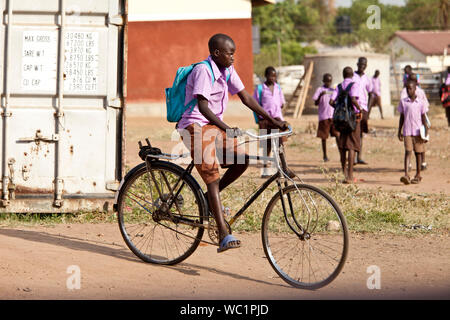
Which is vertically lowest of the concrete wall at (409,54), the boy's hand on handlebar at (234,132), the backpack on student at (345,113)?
the boy's hand on handlebar at (234,132)

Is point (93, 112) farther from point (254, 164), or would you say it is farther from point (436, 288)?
point (254, 164)

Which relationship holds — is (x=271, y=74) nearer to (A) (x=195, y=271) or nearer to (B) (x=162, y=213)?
(B) (x=162, y=213)

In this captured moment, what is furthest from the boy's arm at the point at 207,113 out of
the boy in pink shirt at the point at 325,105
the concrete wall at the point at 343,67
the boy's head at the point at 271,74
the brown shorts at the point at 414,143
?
the concrete wall at the point at 343,67

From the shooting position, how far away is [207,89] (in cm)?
548

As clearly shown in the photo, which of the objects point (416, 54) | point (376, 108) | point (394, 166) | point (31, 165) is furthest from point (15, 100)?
point (416, 54)

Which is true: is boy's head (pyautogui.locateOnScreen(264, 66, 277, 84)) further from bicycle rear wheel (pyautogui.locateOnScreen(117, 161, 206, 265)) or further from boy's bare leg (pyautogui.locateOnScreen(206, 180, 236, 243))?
boy's bare leg (pyautogui.locateOnScreen(206, 180, 236, 243))

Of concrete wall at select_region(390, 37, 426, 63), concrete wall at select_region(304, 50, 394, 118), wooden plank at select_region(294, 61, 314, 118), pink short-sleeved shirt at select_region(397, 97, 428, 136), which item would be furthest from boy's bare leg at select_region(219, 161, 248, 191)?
concrete wall at select_region(390, 37, 426, 63)

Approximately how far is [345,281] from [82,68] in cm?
362

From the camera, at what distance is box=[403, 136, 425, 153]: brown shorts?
11.2 m

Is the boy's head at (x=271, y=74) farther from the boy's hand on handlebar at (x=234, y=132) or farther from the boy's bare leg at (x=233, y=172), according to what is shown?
the boy's hand on handlebar at (x=234, y=132)

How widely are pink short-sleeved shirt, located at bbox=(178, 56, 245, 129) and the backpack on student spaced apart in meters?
5.31

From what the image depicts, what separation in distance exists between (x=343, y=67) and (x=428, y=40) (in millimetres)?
37628

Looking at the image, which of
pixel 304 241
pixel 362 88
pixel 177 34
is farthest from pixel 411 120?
pixel 177 34

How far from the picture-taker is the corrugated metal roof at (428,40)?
56.7 meters
